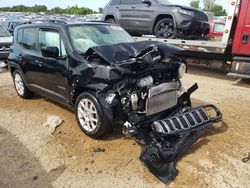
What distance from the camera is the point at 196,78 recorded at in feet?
29.6

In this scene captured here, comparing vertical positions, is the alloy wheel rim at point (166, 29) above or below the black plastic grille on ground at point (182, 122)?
above

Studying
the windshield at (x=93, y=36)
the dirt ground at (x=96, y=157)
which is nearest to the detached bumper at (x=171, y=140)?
the dirt ground at (x=96, y=157)

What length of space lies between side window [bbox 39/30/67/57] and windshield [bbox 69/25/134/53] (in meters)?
0.26

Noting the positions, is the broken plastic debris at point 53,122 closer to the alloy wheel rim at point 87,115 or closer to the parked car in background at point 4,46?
the alloy wheel rim at point 87,115

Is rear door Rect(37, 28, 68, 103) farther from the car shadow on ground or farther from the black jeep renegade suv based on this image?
the car shadow on ground

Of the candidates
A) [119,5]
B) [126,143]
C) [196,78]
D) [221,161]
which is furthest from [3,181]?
[119,5]

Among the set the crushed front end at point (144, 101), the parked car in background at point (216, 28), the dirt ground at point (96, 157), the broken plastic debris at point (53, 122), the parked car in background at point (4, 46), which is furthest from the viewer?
the parked car in background at point (216, 28)

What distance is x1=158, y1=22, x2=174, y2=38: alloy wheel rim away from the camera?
9.20 metres

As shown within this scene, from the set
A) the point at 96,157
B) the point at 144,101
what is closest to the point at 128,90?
the point at 144,101

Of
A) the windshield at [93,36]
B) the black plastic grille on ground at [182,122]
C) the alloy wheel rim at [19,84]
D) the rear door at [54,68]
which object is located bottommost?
the alloy wheel rim at [19,84]

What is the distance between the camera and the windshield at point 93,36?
15.4 ft

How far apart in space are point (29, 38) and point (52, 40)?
106cm

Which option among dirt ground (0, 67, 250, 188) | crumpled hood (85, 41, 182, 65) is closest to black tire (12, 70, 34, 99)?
dirt ground (0, 67, 250, 188)

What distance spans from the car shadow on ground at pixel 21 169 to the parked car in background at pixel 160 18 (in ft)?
20.8
